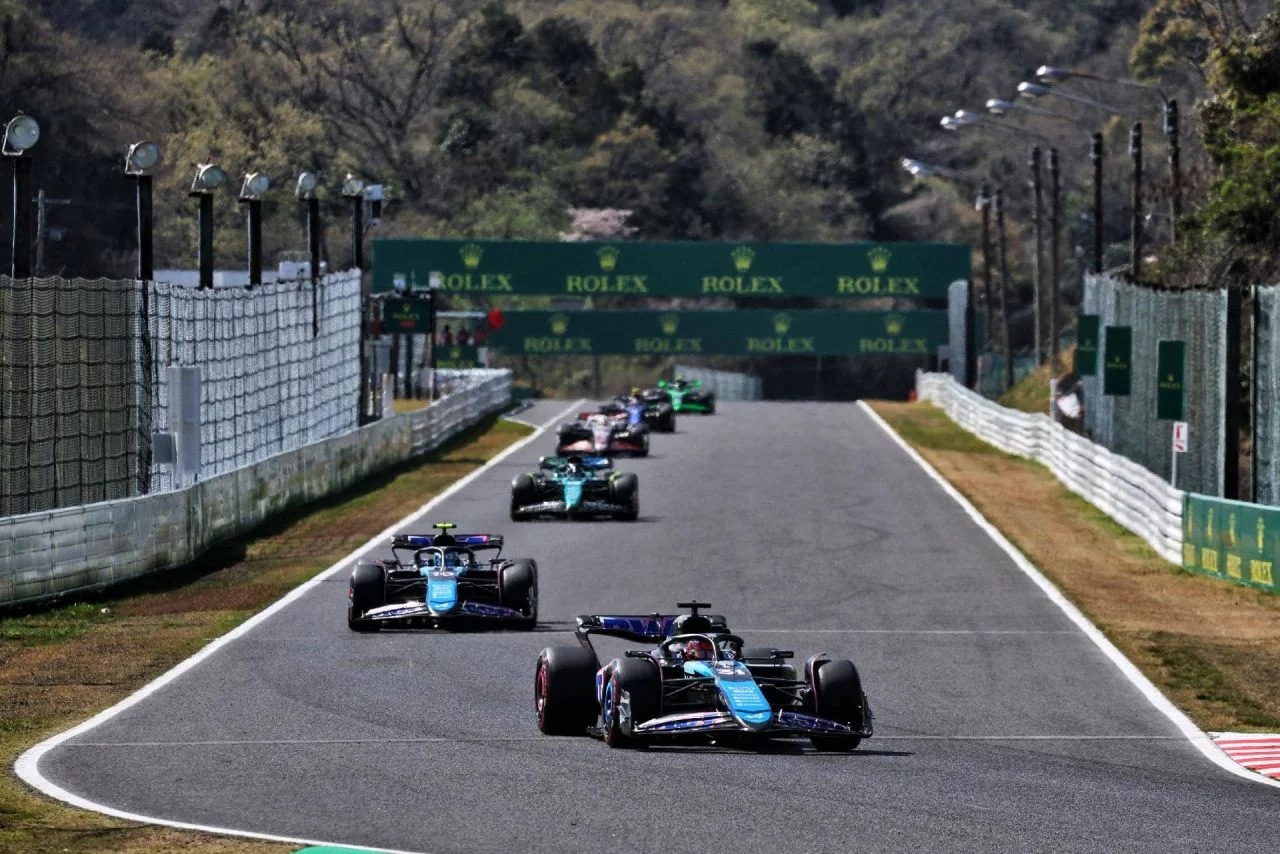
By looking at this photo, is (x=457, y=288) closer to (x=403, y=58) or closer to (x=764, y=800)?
(x=403, y=58)

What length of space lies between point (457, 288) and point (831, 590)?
193ft

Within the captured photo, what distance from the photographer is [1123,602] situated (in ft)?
80.8

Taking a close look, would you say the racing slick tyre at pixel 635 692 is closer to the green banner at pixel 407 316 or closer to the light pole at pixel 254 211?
the light pole at pixel 254 211

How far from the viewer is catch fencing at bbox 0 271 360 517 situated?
80.7ft

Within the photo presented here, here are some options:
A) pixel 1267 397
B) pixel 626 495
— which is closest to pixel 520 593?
pixel 1267 397

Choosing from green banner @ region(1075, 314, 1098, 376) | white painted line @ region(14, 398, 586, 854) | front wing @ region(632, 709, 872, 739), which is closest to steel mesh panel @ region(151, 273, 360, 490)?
white painted line @ region(14, 398, 586, 854)

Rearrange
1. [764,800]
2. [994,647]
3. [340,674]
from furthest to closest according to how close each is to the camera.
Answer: [994,647] → [340,674] → [764,800]

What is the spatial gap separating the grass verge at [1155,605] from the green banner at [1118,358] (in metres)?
2.05

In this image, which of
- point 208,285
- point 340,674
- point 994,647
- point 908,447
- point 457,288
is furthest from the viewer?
point 457,288

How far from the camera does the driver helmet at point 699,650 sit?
14.8 metres

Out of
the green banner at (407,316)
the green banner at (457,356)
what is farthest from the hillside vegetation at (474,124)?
the green banner at (407,316)

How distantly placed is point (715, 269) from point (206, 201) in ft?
170

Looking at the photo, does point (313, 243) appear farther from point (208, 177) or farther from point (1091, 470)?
point (1091, 470)

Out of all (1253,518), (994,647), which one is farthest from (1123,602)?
(994,647)
